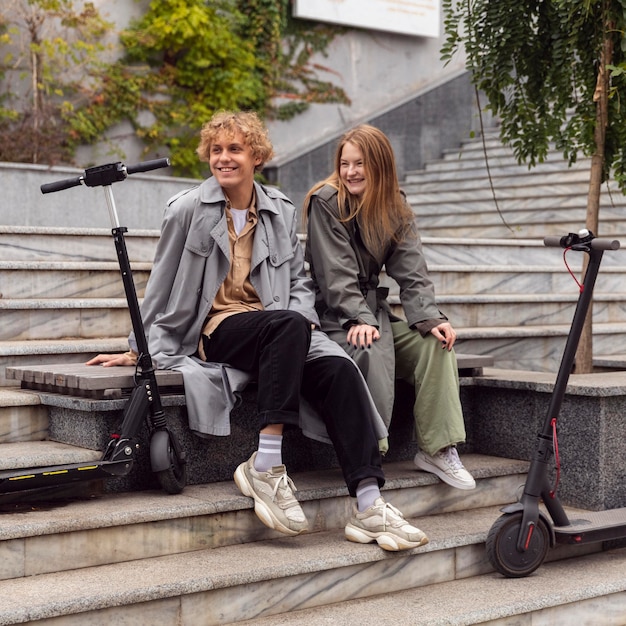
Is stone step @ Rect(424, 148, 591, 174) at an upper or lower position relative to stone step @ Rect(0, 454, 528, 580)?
upper

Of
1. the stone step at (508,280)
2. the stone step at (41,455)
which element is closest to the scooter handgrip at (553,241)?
the stone step at (41,455)

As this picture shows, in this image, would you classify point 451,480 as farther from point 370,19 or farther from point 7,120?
point 370,19

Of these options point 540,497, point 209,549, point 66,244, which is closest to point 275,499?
point 209,549

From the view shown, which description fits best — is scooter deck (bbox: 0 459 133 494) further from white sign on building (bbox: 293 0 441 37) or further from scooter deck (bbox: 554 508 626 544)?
white sign on building (bbox: 293 0 441 37)

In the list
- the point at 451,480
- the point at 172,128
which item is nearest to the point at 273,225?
the point at 451,480

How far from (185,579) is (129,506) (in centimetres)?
→ 40

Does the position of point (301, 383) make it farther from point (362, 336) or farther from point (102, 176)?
point (102, 176)

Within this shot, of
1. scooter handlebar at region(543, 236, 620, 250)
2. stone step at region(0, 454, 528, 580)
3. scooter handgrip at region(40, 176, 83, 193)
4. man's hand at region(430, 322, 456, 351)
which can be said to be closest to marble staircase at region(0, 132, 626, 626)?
stone step at region(0, 454, 528, 580)

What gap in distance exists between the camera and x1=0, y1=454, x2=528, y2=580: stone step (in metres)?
2.94

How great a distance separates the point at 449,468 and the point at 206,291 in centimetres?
115

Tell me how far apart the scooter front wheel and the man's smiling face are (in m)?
1.57

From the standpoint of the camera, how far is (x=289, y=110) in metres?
10.4

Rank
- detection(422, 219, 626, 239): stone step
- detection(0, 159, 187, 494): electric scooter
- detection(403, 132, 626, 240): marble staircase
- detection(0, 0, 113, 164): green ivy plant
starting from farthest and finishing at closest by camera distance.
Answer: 1. detection(0, 0, 113, 164): green ivy plant
2. detection(403, 132, 626, 240): marble staircase
3. detection(422, 219, 626, 239): stone step
4. detection(0, 159, 187, 494): electric scooter

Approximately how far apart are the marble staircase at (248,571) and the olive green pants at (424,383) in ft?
0.80
